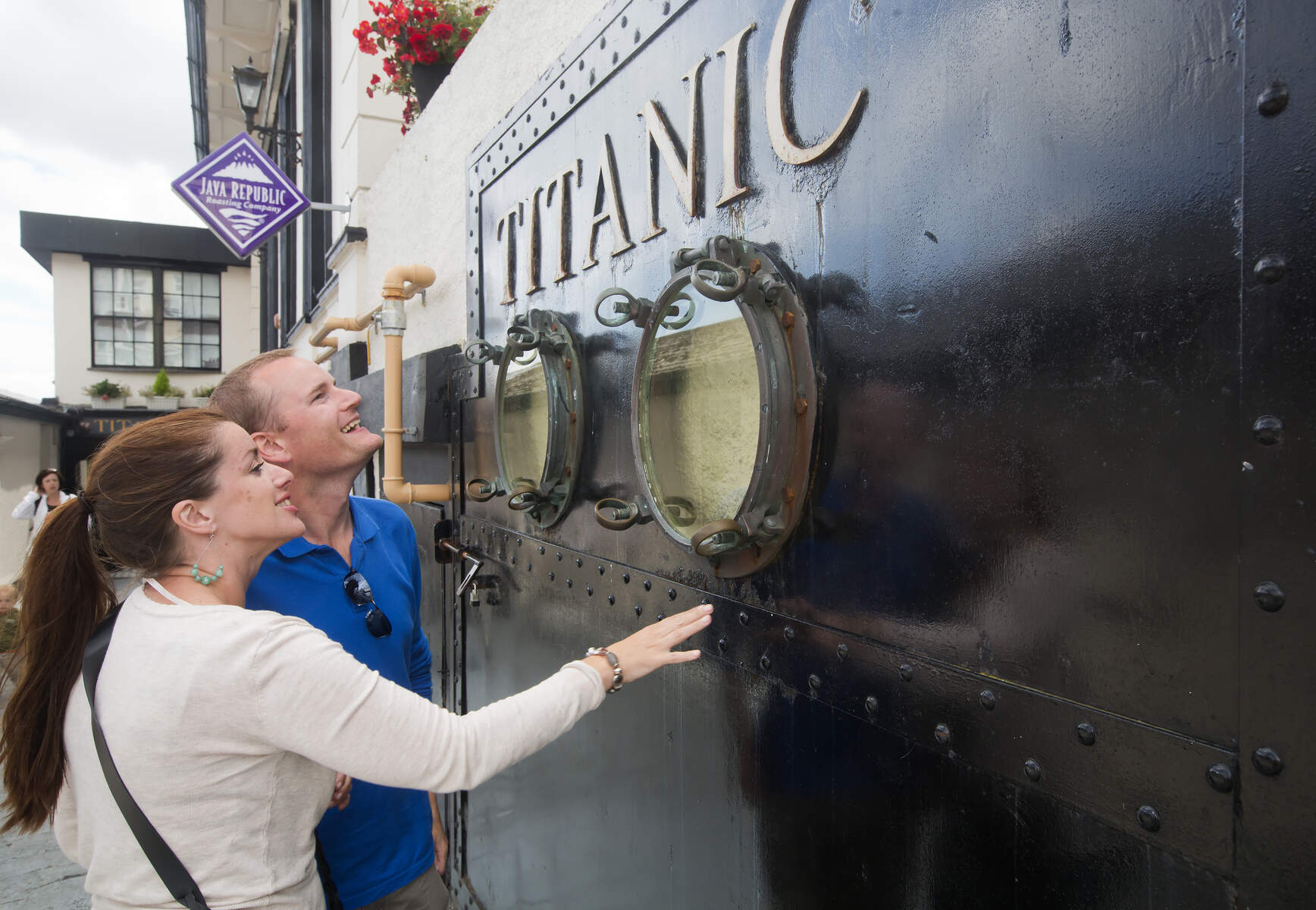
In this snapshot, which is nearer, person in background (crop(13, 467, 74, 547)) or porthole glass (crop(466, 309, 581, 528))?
porthole glass (crop(466, 309, 581, 528))

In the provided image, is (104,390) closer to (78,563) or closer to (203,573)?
(78,563)

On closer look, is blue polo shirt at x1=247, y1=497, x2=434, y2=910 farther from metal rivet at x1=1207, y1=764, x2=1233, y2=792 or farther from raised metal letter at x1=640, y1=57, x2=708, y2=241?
metal rivet at x1=1207, y1=764, x2=1233, y2=792

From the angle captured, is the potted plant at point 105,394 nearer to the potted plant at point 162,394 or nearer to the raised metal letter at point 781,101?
the potted plant at point 162,394

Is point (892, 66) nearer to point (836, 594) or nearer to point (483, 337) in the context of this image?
point (836, 594)

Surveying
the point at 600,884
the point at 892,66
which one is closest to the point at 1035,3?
the point at 892,66

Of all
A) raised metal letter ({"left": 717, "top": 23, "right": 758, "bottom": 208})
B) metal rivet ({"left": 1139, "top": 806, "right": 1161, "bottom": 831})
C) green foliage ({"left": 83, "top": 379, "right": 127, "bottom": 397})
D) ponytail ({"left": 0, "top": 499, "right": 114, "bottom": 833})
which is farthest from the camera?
green foliage ({"left": 83, "top": 379, "right": 127, "bottom": 397})

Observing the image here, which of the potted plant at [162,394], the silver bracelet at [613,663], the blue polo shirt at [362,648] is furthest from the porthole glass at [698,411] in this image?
the potted plant at [162,394]

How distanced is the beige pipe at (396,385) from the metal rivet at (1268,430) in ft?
9.72

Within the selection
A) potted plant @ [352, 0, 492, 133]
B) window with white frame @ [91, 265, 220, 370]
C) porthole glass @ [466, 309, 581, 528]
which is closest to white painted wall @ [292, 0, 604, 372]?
potted plant @ [352, 0, 492, 133]

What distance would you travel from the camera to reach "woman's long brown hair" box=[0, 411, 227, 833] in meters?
1.28

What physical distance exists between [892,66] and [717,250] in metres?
0.38

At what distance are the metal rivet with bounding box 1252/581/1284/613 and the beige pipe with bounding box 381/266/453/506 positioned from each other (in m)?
2.96

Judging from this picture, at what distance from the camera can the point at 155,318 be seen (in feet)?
61.1

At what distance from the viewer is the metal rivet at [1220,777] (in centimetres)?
77
